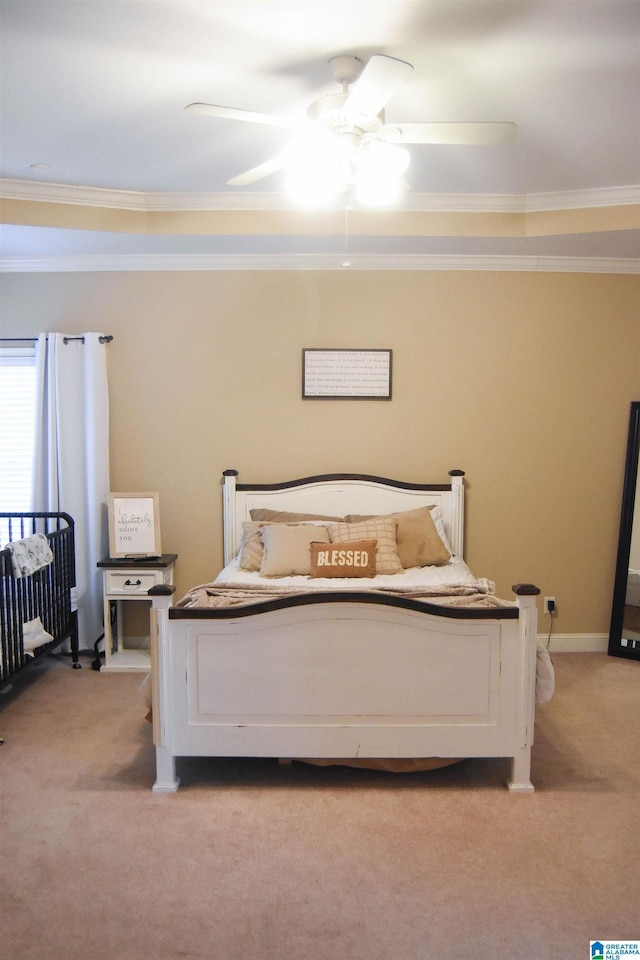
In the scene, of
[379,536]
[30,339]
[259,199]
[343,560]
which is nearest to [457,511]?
[379,536]

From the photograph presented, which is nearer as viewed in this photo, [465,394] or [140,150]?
[140,150]

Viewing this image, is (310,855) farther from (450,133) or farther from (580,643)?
(580,643)

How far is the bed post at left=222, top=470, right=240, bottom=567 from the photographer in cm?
435

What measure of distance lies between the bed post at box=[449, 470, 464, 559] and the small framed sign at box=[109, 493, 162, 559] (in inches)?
72.5

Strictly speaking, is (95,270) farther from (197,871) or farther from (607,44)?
(197,871)

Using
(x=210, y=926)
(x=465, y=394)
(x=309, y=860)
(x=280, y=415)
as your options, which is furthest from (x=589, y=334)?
(x=210, y=926)

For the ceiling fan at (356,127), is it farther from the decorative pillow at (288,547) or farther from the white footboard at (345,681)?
the decorative pillow at (288,547)

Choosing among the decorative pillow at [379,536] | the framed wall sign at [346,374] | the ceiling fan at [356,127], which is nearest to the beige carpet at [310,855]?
the decorative pillow at [379,536]

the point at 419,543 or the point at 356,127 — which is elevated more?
the point at 356,127

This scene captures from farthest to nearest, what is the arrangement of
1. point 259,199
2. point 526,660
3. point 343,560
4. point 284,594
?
point 259,199, point 343,560, point 284,594, point 526,660

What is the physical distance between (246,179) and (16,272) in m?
2.36

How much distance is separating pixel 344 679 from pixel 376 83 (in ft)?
6.69

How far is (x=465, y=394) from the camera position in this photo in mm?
4402

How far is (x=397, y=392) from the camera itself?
4406 mm
